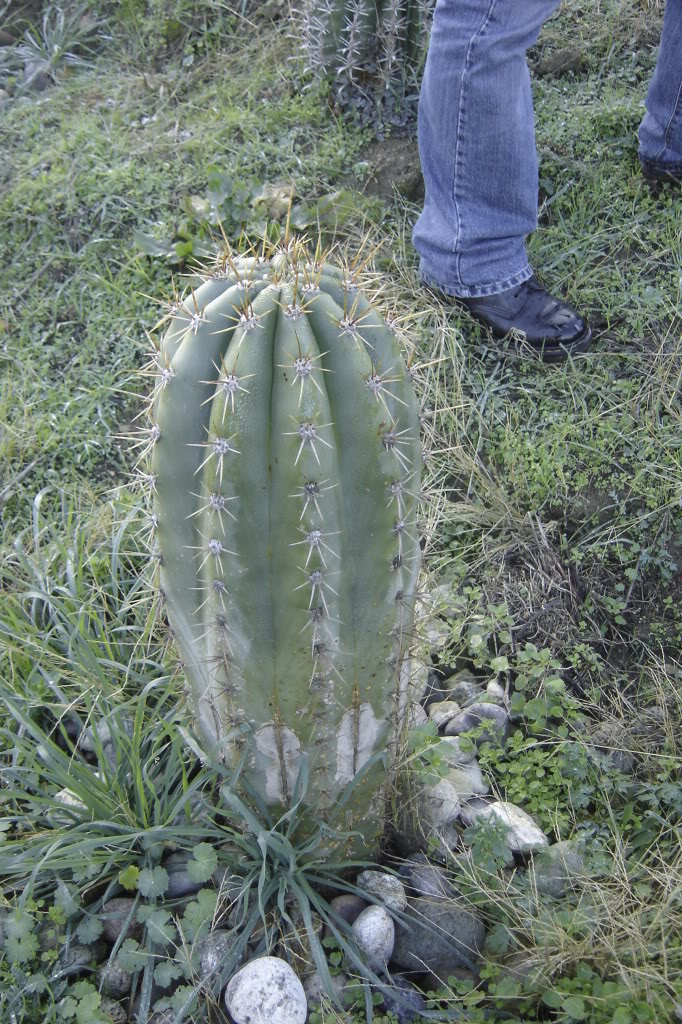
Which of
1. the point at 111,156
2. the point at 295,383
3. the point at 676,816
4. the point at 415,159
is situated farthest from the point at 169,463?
the point at 111,156

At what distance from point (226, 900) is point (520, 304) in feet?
6.26

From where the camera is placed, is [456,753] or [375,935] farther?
[456,753]

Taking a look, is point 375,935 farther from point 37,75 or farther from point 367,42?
point 37,75

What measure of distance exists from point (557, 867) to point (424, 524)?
0.82m

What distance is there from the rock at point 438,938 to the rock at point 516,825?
0.58ft

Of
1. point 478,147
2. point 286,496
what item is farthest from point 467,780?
point 478,147

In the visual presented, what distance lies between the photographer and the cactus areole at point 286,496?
1.32 metres

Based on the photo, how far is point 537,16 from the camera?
2412mm

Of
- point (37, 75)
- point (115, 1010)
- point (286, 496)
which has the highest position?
point (286, 496)

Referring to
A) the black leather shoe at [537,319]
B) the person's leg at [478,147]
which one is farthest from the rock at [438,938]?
the person's leg at [478,147]

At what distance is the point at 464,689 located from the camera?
7.16 ft

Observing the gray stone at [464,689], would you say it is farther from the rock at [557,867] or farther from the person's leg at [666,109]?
the person's leg at [666,109]

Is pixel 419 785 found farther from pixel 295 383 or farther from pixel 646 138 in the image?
pixel 646 138

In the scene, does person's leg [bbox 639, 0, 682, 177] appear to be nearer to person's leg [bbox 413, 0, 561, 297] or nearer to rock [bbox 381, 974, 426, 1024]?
person's leg [bbox 413, 0, 561, 297]
